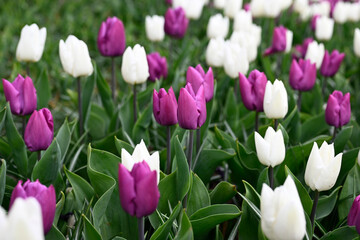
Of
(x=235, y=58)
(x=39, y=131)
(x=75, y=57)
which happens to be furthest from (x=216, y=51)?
(x=39, y=131)

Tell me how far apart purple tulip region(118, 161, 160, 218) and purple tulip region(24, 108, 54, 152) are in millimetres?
508

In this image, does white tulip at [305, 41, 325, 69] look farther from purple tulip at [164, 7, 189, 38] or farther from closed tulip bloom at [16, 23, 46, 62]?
closed tulip bloom at [16, 23, 46, 62]

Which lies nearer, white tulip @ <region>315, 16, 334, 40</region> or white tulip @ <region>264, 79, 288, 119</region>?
white tulip @ <region>264, 79, 288, 119</region>

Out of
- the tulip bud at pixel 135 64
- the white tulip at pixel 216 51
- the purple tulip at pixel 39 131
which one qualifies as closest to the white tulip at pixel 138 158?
the purple tulip at pixel 39 131

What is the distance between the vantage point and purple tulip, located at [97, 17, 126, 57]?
2240mm

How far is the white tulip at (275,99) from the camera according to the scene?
175 centimetres

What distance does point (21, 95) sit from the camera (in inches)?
71.6

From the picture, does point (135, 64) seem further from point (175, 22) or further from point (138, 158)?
point (175, 22)

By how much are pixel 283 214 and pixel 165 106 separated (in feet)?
1.99

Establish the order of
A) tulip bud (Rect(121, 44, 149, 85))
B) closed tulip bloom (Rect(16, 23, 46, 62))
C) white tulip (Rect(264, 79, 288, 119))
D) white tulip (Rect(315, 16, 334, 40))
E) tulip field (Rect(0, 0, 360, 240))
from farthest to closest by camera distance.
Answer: white tulip (Rect(315, 16, 334, 40)), closed tulip bloom (Rect(16, 23, 46, 62)), tulip bud (Rect(121, 44, 149, 85)), white tulip (Rect(264, 79, 288, 119)), tulip field (Rect(0, 0, 360, 240))

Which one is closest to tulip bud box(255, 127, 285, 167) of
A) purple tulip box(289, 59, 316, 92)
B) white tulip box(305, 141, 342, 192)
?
white tulip box(305, 141, 342, 192)

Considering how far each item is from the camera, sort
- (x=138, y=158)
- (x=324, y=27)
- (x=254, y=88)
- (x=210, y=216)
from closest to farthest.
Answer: (x=138, y=158) → (x=210, y=216) → (x=254, y=88) → (x=324, y=27)

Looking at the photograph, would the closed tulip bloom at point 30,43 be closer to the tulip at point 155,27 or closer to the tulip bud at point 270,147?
the tulip at point 155,27

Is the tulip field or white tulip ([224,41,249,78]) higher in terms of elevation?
white tulip ([224,41,249,78])
